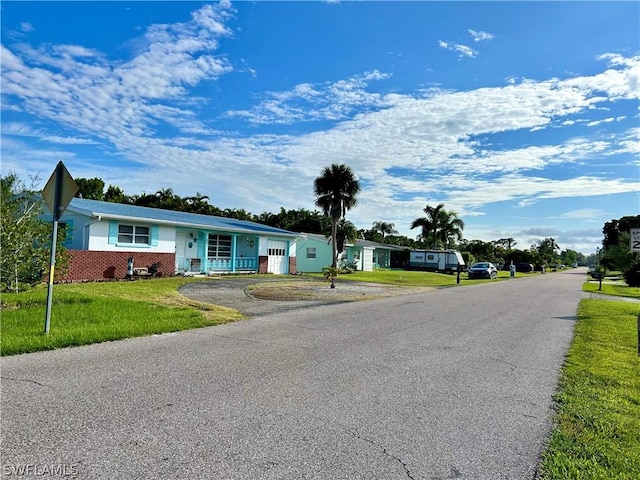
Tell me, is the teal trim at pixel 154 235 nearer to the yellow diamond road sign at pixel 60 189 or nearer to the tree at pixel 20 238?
the tree at pixel 20 238

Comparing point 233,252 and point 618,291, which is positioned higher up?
point 233,252

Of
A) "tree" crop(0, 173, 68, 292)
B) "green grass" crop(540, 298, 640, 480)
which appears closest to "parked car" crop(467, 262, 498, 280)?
"green grass" crop(540, 298, 640, 480)

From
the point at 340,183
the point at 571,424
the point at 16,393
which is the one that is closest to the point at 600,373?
the point at 571,424

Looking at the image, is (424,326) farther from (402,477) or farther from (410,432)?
(402,477)

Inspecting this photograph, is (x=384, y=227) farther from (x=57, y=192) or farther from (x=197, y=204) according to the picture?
(x=57, y=192)

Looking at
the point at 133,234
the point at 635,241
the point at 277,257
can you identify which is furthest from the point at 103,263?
the point at 635,241

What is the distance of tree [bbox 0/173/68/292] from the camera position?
10.5 meters

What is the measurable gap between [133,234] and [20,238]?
1065cm

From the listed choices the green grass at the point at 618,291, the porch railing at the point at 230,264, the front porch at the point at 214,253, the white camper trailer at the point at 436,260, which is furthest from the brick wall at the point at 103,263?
the white camper trailer at the point at 436,260

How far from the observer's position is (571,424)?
4383 mm

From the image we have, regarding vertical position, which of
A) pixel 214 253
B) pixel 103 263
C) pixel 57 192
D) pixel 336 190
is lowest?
pixel 103 263

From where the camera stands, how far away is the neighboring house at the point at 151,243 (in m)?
19.3

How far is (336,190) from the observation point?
3678 centimetres

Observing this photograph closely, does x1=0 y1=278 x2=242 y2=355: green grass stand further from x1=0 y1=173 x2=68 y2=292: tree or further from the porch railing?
the porch railing
